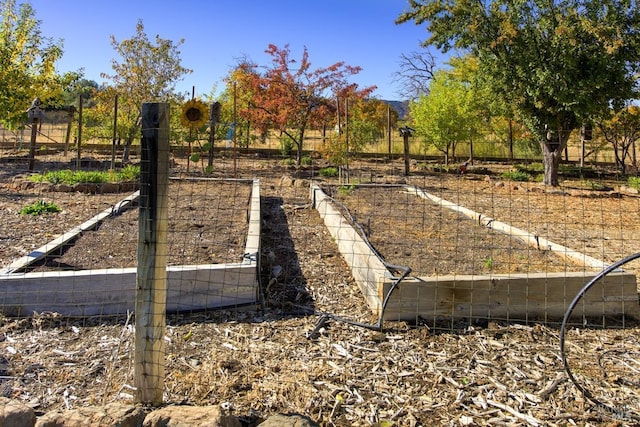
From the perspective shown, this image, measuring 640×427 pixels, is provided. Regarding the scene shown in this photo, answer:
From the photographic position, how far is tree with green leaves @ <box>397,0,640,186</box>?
12109mm

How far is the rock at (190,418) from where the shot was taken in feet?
6.93

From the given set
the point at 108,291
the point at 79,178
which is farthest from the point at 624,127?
the point at 108,291

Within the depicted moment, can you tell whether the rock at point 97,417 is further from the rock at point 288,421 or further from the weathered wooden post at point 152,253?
the rock at point 288,421

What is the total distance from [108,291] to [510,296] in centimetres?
295

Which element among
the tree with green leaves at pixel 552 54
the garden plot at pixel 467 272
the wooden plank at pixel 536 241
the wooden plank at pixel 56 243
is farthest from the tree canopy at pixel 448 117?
the wooden plank at pixel 56 243

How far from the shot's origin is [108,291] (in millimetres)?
3615

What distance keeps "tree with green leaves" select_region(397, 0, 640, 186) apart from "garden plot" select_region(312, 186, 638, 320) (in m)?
6.80

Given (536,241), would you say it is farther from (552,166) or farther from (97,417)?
(552,166)

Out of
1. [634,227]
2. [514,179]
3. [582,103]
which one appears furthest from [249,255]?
[514,179]

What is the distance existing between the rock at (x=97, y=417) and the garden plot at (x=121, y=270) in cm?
142

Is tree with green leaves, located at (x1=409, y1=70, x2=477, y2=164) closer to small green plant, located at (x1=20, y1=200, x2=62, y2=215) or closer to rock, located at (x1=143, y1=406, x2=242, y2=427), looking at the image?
small green plant, located at (x1=20, y1=200, x2=62, y2=215)

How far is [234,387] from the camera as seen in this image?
8.66 ft

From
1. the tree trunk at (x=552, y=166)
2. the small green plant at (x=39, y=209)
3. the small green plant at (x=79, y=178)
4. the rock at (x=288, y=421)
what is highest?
the tree trunk at (x=552, y=166)

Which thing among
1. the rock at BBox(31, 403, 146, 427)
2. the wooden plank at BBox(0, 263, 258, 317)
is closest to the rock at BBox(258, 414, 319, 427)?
the rock at BBox(31, 403, 146, 427)
